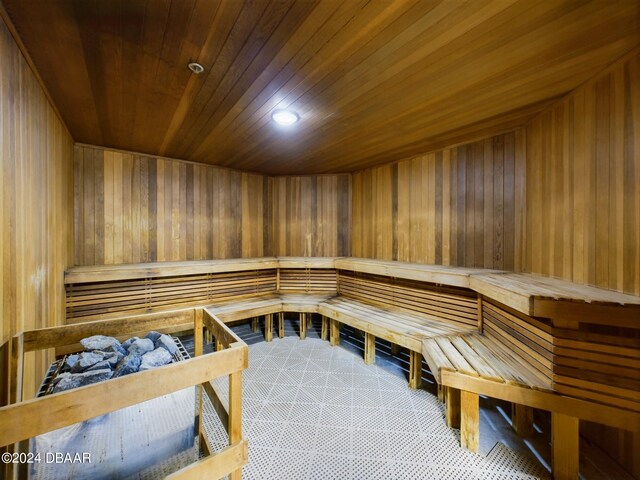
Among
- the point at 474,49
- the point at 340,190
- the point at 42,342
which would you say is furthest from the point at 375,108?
the point at 42,342

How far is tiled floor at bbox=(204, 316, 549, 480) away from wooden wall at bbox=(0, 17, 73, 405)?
1.43 metres

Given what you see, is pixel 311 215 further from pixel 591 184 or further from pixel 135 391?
pixel 135 391

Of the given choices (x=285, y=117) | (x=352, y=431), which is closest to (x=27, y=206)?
(x=285, y=117)

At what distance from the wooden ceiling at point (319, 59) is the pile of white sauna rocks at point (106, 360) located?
1.81m

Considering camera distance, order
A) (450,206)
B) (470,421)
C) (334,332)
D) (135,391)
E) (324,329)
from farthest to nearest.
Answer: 1. (324,329)
2. (334,332)
3. (450,206)
4. (470,421)
5. (135,391)

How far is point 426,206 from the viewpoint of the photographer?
3449 mm

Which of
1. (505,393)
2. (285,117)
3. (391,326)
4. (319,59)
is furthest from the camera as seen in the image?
(391,326)

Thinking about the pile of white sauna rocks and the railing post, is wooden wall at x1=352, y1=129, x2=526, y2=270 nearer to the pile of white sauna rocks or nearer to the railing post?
the railing post

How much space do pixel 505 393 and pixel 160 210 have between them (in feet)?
13.5

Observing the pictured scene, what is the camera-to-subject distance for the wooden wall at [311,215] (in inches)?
174

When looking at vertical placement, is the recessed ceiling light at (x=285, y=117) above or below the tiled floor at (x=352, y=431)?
above

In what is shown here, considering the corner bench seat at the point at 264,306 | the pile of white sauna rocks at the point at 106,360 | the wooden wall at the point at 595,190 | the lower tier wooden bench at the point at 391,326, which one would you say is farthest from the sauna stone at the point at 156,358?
the wooden wall at the point at 595,190

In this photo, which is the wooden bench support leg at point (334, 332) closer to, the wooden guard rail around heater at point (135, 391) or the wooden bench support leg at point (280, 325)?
the wooden bench support leg at point (280, 325)

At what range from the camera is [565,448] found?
5.42 feet
